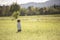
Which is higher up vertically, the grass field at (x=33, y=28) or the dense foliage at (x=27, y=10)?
the dense foliage at (x=27, y=10)

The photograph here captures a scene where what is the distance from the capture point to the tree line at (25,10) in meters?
3.88

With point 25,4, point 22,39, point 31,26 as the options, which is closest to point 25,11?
point 25,4

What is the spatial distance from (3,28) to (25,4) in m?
0.91

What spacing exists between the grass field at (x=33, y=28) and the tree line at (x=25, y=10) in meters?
0.11

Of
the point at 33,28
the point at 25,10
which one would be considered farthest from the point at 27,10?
the point at 33,28

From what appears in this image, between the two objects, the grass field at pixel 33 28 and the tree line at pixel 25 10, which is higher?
the tree line at pixel 25 10

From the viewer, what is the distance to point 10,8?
4.00m

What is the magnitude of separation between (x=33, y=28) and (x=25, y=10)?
545 mm

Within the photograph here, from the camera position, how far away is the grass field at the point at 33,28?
12.5 ft

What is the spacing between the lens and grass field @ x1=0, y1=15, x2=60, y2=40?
3.82 metres

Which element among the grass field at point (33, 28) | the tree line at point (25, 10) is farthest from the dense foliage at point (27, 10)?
the grass field at point (33, 28)

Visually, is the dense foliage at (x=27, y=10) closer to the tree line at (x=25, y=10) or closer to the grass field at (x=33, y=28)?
the tree line at (x=25, y=10)

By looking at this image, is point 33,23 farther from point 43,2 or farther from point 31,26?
point 43,2

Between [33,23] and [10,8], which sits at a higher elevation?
[10,8]
